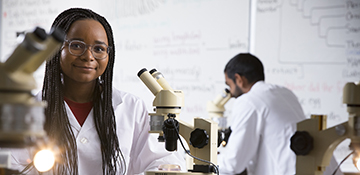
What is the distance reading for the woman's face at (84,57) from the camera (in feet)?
4.61

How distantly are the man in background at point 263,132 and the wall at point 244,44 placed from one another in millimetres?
750

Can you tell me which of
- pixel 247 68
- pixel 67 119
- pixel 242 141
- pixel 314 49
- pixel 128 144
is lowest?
pixel 242 141

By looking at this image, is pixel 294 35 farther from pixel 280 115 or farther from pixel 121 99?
pixel 121 99

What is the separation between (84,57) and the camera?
4.58ft

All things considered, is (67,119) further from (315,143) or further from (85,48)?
(315,143)

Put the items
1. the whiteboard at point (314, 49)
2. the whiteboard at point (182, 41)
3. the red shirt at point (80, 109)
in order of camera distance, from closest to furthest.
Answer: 1. the red shirt at point (80, 109)
2. the whiteboard at point (314, 49)
3. the whiteboard at point (182, 41)

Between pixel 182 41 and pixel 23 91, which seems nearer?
pixel 23 91

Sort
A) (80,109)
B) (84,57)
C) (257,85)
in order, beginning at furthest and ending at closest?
1. (257,85)
2. (80,109)
3. (84,57)

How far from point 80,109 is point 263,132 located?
4.30 feet

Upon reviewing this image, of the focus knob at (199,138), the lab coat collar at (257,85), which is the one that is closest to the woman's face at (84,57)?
the focus knob at (199,138)

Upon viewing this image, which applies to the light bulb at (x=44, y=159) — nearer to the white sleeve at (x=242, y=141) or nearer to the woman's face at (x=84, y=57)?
the woman's face at (x=84, y=57)

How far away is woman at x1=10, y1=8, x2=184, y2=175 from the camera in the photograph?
4.60 feet

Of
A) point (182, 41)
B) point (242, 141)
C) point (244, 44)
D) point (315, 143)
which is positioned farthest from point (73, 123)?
point (182, 41)

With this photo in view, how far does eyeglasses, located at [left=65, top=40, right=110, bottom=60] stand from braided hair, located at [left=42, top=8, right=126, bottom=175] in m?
0.08
